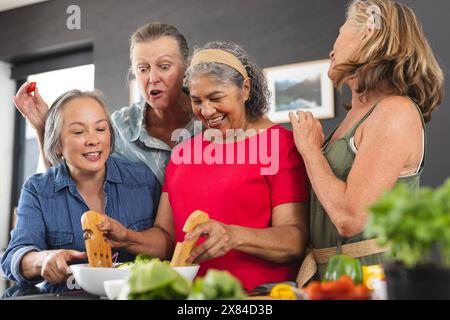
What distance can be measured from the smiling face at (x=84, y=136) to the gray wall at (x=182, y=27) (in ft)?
4.42

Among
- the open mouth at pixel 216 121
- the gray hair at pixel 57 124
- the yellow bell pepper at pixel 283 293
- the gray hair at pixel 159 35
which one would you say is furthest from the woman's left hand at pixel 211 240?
the gray hair at pixel 159 35

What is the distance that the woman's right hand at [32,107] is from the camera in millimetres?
1963

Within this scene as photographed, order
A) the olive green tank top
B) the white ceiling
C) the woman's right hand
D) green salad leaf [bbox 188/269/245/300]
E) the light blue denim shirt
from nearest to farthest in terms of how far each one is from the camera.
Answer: green salad leaf [bbox 188/269/245/300] → the olive green tank top → the light blue denim shirt → the woman's right hand → the white ceiling

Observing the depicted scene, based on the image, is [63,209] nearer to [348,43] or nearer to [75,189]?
[75,189]

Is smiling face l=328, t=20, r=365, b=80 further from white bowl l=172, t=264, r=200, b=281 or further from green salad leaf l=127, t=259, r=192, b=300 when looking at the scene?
green salad leaf l=127, t=259, r=192, b=300

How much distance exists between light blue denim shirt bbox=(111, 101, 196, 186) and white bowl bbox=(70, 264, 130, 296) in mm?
688

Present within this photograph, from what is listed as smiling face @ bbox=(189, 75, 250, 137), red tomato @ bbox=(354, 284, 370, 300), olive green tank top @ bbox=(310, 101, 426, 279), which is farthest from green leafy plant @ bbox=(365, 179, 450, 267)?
smiling face @ bbox=(189, 75, 250, 137)

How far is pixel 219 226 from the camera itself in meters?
1.23

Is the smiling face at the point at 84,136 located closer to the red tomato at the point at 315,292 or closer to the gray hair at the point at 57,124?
the gray hair at the point at 57,124

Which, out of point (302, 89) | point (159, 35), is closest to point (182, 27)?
point (302, 89)

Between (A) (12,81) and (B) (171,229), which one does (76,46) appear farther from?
(B) (171,229)

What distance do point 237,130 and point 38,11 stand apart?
7.15ft

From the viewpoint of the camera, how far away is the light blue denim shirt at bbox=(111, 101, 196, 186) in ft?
6.06

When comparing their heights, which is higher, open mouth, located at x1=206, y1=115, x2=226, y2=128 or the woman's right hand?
the woman's right hand
